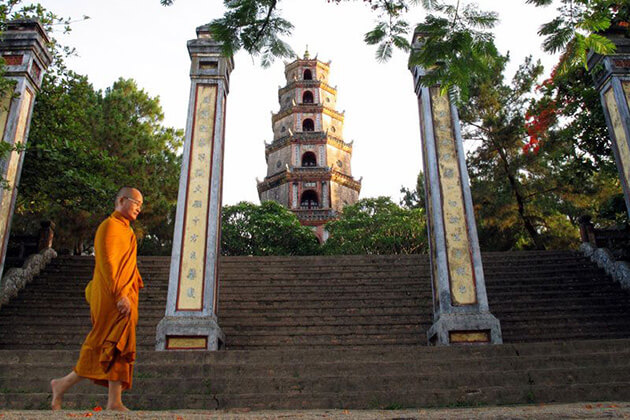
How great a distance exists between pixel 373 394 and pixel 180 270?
370 cm

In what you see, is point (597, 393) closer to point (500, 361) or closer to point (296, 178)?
point (500, 361)

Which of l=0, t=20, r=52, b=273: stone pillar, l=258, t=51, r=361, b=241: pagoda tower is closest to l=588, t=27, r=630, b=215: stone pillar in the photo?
l=0, t=20, r=52, b=273: stone pillar

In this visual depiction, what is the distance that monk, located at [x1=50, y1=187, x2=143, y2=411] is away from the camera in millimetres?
3311

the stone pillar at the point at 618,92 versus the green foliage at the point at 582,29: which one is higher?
the stone pillar at the point at 618,92

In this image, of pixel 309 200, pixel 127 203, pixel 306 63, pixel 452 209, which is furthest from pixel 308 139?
pixel 127 203

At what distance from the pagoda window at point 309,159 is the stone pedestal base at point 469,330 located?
2213 cm

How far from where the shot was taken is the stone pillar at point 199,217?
21.5 feet

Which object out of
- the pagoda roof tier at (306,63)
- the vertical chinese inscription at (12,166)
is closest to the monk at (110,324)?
the vertical chinese inscription at (12,166)

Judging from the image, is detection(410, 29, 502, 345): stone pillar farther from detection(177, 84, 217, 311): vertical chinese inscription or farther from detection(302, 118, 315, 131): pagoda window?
detection(302, 118, 315, 131): pagoda window

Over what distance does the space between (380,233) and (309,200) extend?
850 centimetres

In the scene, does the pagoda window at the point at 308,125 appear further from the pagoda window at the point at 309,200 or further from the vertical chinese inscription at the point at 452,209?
the vertical chinese inscription at the point at 452,209

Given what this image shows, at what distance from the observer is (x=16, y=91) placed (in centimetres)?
691

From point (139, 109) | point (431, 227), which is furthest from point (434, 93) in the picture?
point (139, 109)

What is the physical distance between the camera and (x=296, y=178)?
27.1 m
